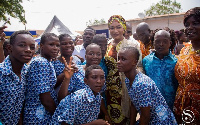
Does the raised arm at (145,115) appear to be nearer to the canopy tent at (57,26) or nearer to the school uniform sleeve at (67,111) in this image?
the school uniform sleeve at (67,111)

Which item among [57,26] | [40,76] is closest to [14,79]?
[40,76]

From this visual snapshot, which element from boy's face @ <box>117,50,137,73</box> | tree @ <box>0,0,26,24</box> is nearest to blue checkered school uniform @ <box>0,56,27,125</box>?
boy's face @ <box>117,50,137,73</box>

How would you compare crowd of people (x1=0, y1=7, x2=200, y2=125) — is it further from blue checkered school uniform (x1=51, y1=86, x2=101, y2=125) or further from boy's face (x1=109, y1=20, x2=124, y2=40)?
boy's face (x1=109, y1=20, x2=124, y2=40)

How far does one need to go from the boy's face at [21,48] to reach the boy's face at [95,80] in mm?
777

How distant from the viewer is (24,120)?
194 centimetres

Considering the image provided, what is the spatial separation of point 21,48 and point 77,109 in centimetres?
93

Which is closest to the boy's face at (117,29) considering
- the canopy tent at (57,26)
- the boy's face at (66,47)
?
the boy's face at (66,47)

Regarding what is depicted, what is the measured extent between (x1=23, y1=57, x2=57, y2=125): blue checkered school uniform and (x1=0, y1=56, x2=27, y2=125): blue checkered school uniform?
86mm

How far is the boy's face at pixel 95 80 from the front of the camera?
2156 millimetres

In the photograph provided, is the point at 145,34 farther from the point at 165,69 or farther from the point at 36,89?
the point at 36,89

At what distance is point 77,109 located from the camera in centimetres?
192

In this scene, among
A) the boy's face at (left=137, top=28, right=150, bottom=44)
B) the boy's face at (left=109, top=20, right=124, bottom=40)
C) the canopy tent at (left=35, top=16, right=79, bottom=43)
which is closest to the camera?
the boy's face at (left=109, top=20, right=124, bottom=40)

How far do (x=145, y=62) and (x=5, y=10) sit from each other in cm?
1605

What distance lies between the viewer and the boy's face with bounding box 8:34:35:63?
184 centimetres
